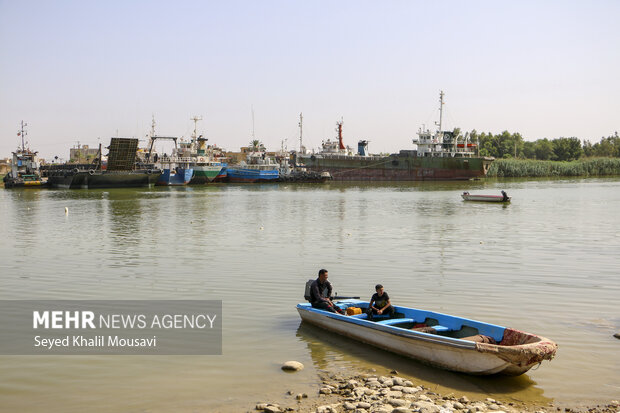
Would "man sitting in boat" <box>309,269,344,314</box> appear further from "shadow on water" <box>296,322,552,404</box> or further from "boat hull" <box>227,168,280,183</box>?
"boat hull" <box>227,168,280,183</box>

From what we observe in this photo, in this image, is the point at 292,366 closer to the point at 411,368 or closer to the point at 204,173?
the point at 411,368

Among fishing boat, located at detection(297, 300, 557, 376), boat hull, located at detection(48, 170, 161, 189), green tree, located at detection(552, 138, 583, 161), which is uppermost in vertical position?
green tree, located at detection(552, 138, 583, 161)

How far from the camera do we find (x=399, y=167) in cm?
10838

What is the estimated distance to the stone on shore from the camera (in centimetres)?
1061

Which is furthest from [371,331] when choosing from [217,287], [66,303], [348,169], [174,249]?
[348,169]

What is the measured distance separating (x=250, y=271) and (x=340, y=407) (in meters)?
11.8

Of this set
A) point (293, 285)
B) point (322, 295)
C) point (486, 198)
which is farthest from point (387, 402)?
point (486, 198)

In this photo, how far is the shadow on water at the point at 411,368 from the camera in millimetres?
Answer: 9453

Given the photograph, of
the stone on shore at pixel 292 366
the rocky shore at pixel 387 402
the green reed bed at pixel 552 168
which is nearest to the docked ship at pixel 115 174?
the green reed bed at pixel 552 168

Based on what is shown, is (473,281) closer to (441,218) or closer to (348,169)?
(441,218)

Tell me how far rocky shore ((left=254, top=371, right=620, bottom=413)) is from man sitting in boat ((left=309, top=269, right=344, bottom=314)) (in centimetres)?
316

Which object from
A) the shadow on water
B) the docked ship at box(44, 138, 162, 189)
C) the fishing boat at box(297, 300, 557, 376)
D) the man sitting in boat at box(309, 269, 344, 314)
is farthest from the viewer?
the docked ship at box(44, 138, 162, 189)

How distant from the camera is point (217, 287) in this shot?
1758cm

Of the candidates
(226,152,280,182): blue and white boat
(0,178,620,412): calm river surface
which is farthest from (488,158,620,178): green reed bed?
(0,178,620,412): calm river surface
